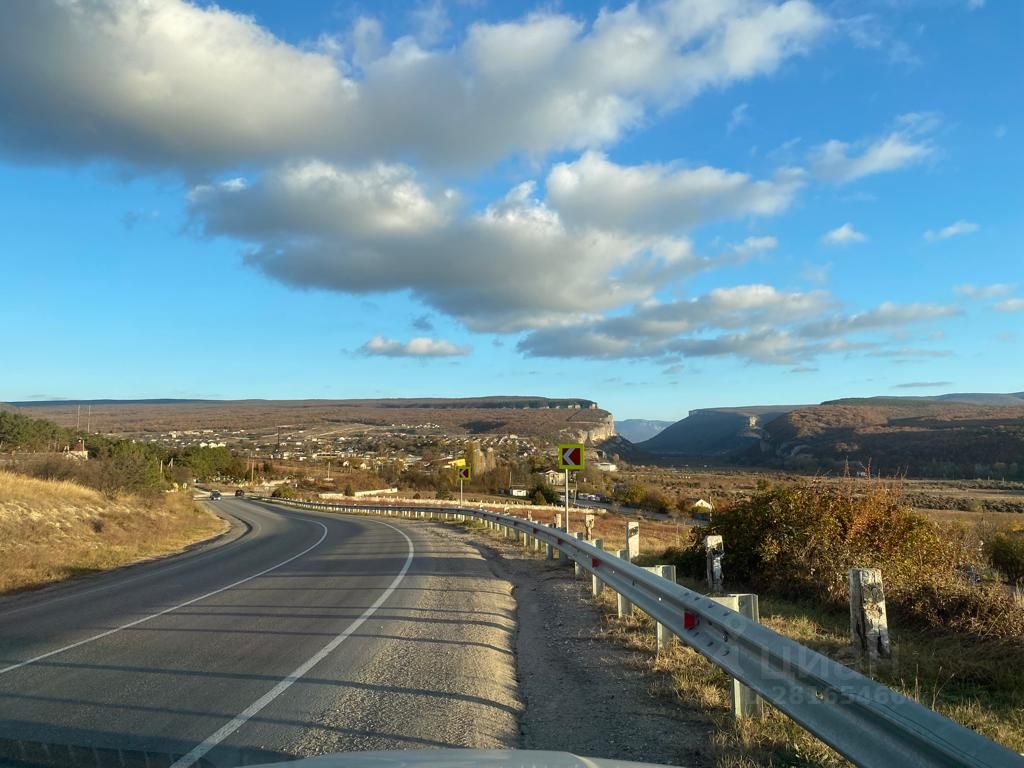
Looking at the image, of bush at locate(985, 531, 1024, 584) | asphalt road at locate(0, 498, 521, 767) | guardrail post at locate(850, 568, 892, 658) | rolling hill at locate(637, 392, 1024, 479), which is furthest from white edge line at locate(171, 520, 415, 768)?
bush at locate(985, 531, 1024, 584)

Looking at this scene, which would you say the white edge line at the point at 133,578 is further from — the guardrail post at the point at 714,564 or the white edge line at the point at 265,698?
the guardrail post at the point at 714,564

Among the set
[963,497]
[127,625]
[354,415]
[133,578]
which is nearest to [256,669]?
[127,625]

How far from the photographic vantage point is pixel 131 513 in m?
33.5

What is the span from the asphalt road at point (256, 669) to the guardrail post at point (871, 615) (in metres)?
3.44

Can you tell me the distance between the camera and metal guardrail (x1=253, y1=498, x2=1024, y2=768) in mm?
3532

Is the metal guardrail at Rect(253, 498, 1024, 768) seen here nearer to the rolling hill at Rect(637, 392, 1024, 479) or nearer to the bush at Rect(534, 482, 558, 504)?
the rolling hill at Rect(637, 392, 1024, 479)

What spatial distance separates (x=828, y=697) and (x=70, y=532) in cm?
2628

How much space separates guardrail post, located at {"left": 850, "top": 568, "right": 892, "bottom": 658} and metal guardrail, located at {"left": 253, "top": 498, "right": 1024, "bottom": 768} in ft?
5.91

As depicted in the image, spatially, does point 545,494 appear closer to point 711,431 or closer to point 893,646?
point 893,646

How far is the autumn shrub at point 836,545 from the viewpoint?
1110 cm

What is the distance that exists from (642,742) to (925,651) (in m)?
4.04

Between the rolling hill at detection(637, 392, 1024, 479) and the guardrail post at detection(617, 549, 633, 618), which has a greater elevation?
the rolling hill at detection(637, 392, 1024, 479)

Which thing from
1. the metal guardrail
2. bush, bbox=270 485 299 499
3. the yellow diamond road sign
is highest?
the yellow diamond road sign

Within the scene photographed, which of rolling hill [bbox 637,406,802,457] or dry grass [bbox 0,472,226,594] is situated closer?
dry grass [bbox 0,472,226,594]
